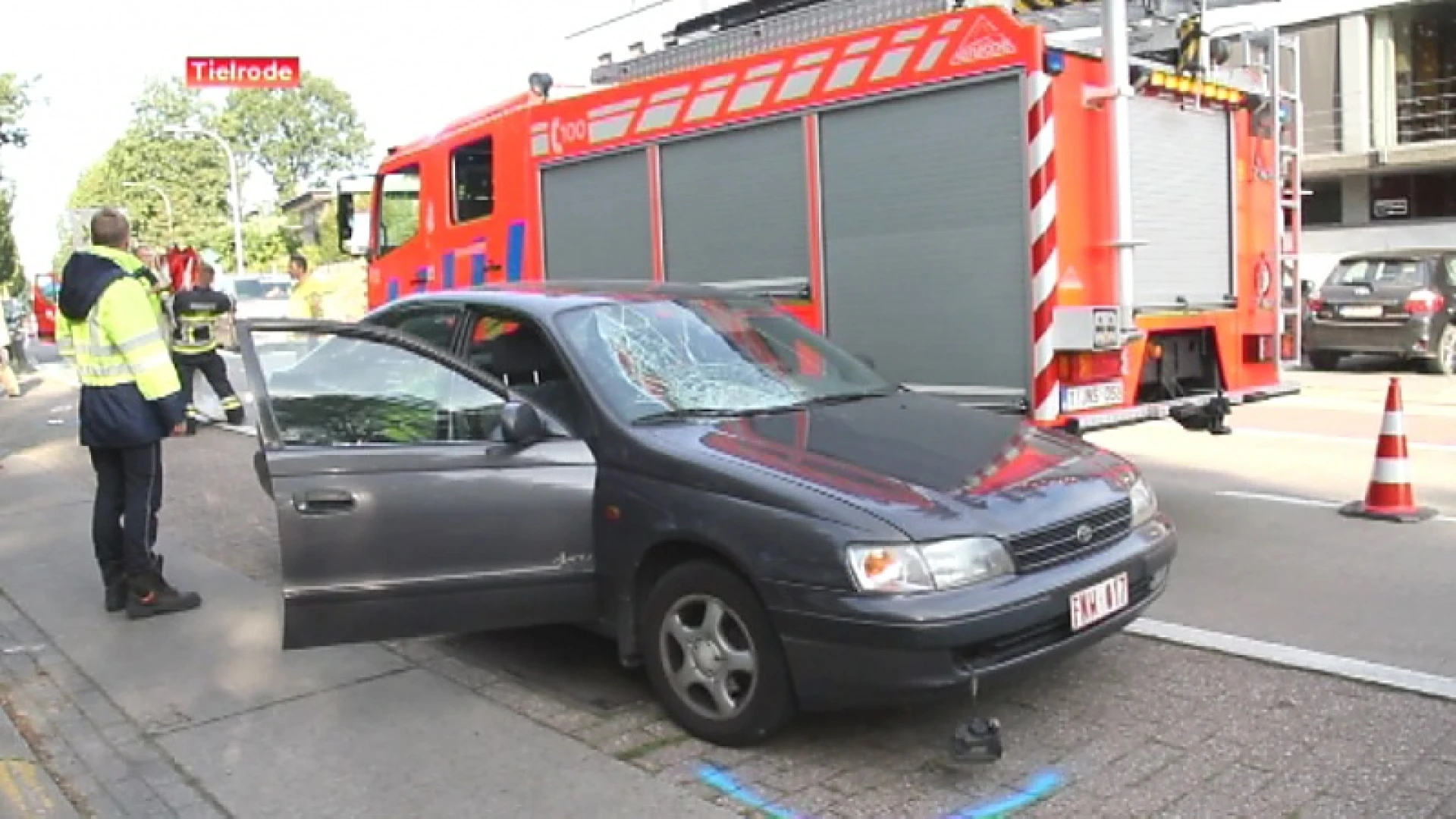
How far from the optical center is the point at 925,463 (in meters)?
4.02

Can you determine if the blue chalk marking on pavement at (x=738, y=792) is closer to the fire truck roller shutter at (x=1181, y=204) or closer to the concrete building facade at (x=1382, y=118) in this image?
the fire truck roller shutter at (x=1181, y=204)

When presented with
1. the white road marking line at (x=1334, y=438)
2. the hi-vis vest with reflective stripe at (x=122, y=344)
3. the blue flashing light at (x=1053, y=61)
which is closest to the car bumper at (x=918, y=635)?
the blue flashing light at (x=1053, y=61)

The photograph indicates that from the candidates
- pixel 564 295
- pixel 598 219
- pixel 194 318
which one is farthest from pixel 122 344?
pixel 194 318

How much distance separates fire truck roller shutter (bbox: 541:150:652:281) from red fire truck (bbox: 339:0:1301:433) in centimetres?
2

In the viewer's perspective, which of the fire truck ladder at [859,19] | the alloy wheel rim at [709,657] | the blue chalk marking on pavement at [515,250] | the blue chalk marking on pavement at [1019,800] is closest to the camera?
the blue chalk marking on pavement at [1019,800]

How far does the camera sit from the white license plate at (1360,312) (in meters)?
15.3

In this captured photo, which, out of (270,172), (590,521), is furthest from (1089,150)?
(270,172)

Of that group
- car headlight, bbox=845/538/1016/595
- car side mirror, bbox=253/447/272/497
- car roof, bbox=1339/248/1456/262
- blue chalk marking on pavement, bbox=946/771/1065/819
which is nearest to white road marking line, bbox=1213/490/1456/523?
blue chalk marking on pavement, bbox=946/771/1065/819

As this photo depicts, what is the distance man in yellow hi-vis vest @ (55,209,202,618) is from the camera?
222 inches

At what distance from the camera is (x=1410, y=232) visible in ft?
84.5

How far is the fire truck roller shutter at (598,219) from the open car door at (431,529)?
3.69m

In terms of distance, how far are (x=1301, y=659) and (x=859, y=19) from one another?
13.7 feet

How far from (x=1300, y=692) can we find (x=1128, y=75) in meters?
3.45

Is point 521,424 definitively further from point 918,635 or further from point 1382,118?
point 1382,118
